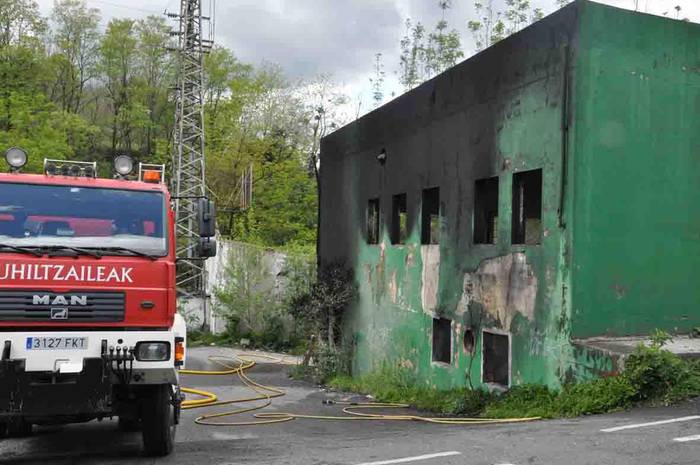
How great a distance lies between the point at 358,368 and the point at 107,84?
5100 centimetres

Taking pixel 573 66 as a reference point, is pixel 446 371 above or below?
below

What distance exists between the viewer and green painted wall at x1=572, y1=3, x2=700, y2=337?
34.7ft

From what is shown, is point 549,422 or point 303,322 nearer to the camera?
point 549,422

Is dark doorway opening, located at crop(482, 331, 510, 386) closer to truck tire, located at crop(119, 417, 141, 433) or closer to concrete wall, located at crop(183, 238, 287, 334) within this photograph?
truck tire, located at crop(119, 417, 141, 433)

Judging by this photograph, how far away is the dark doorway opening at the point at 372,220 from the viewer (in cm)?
1883

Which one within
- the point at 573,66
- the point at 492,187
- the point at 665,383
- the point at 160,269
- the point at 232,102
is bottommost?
the point at 665,383

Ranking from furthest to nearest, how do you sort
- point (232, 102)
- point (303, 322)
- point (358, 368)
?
point (232, 102)
point (303, 322)
point (358, 368)

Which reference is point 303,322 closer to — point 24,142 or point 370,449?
point 370,449

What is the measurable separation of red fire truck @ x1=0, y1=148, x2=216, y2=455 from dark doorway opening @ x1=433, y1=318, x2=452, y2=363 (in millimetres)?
8013

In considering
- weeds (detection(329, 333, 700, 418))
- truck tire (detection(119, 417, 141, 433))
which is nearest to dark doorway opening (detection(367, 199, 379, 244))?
weeds (detection(329, 333, 700, 418))

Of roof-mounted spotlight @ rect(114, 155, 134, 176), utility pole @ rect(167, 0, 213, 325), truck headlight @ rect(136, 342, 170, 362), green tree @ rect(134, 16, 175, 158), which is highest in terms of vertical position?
green tree @ rect(134, 16, 175, 158)

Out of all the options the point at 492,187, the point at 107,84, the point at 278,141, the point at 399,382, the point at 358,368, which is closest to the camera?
the point at 492,187

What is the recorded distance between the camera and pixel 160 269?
7.07m

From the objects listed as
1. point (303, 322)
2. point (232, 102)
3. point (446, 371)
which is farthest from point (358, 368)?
point (232, 102)
